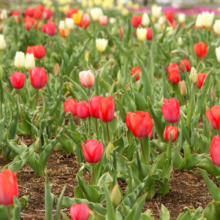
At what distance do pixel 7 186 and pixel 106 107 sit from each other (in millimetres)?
755

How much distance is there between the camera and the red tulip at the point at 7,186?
4.00 feet

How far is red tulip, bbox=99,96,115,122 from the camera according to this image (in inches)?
72.7

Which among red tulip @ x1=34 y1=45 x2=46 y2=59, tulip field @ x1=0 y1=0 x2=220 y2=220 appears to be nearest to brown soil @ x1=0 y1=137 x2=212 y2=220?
tulip field @ x1=0 y1=0 x2=220 y2=220

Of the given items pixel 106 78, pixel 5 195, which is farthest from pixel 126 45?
pixel 5 195

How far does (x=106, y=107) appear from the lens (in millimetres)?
1866

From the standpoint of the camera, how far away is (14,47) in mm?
4477

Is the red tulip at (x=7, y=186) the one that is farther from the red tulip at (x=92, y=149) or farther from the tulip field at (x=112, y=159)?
the red tulip at (x=92, y=149)

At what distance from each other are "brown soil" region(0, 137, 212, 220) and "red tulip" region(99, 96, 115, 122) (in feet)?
1.45

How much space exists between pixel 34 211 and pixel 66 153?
2.40 feet

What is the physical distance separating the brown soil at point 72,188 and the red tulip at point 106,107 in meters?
0.44

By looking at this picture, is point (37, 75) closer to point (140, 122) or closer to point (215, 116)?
point (140, 122)

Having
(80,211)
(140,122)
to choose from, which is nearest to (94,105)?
(140,122)

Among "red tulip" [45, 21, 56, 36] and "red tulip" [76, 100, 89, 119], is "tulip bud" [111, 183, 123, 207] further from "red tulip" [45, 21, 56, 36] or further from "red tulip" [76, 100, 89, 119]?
"red tulip" [45, 21, 56, 36]

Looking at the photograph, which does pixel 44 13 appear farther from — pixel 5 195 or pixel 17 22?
pixel 5 195
